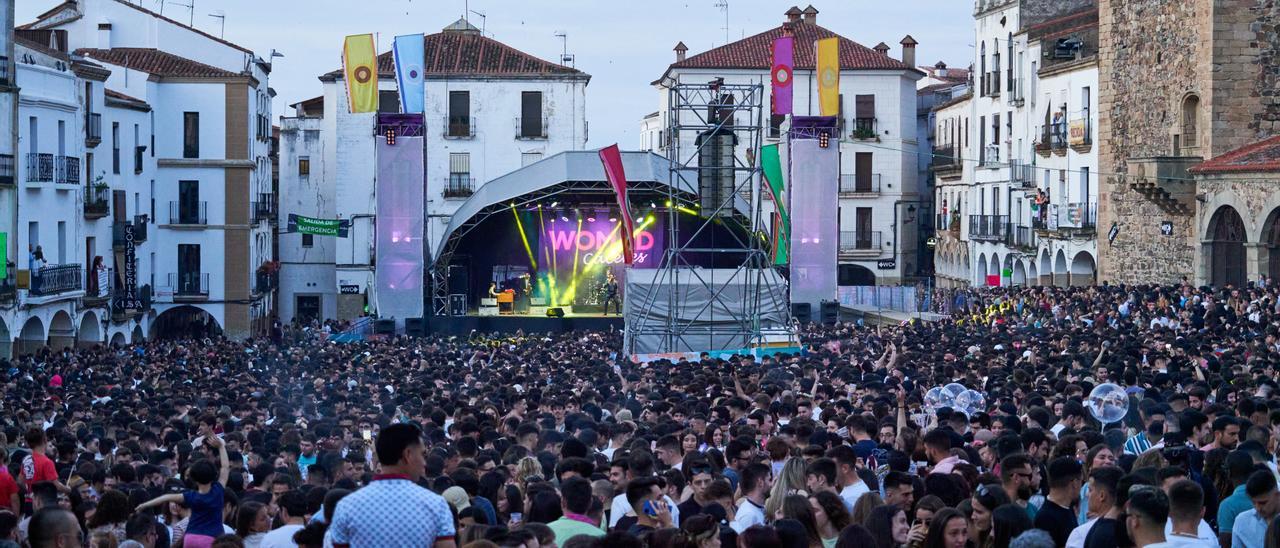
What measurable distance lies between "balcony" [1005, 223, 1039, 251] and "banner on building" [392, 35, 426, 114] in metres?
19.2

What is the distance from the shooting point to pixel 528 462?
9547mm

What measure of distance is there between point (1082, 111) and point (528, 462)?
35479 millimetres

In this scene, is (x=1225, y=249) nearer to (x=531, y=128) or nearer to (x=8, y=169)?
(x=8, y=169)

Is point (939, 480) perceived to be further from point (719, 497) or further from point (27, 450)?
point (27, 450)

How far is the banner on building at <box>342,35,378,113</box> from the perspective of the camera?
116 ft

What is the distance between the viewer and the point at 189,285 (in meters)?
48.1

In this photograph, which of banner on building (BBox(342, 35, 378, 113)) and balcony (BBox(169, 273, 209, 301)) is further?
balcony (BBox(169, 273, 209, 301))

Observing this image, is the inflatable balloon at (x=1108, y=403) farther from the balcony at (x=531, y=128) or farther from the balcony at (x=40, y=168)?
the balcony at (x=531, y=128)

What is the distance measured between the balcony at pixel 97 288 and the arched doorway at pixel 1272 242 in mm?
25911

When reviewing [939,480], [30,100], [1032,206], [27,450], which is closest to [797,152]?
[1032,206]

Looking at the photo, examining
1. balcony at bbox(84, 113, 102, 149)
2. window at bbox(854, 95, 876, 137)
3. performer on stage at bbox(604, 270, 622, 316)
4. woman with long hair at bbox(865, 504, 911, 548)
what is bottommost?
woman with long hair at bbox(865, 504, 911, 548)

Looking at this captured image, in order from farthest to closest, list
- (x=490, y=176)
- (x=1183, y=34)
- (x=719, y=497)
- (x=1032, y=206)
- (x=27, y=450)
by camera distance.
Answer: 1. (x=490, y=176)
2. (x=1032, y=206)
3. (x=1183, y=34)
4. (x=27, y=450)
5. (x=719, y=497)

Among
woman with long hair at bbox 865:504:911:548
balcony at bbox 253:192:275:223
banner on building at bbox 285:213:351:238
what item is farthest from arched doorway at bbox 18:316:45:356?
woman with long hair at bbox 865:504:911:548

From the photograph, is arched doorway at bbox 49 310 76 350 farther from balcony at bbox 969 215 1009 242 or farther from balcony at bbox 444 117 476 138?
balcony at bbox 969 215 1009 242
